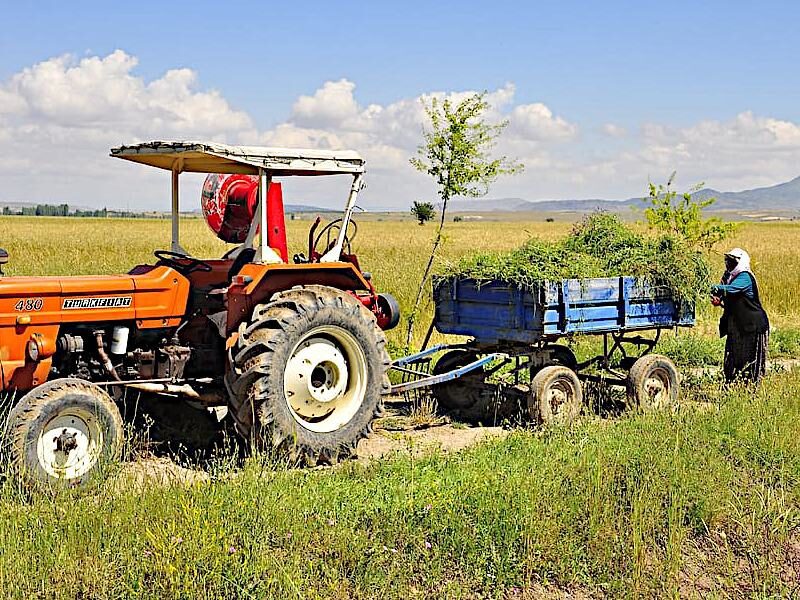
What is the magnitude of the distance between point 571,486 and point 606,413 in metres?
3.73

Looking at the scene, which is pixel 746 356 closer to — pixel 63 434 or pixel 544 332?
pixel 544 332

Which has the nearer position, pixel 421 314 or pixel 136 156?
pixel 136 156

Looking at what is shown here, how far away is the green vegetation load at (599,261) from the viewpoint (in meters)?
8.90

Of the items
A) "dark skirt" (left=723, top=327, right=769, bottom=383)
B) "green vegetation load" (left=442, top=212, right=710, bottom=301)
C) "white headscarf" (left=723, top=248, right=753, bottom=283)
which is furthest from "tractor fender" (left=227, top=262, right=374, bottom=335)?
"dark skirt" (left=723, top=327, right=769, bottom=383)

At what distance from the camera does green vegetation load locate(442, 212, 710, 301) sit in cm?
890

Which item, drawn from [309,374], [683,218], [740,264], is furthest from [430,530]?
[683,218]

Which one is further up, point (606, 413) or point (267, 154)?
point (267, 154)

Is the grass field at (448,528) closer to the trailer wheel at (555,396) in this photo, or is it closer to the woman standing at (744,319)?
the trailer wheel at (555,396)

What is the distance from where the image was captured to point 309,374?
7.09 meters

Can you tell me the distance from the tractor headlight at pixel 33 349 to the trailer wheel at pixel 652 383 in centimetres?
548

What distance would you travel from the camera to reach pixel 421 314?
15.0 meters

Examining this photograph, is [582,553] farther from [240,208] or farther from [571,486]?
[240,208]

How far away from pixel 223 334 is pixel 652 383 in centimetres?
450

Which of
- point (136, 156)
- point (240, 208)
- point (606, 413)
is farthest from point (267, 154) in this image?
point (606, 413)
